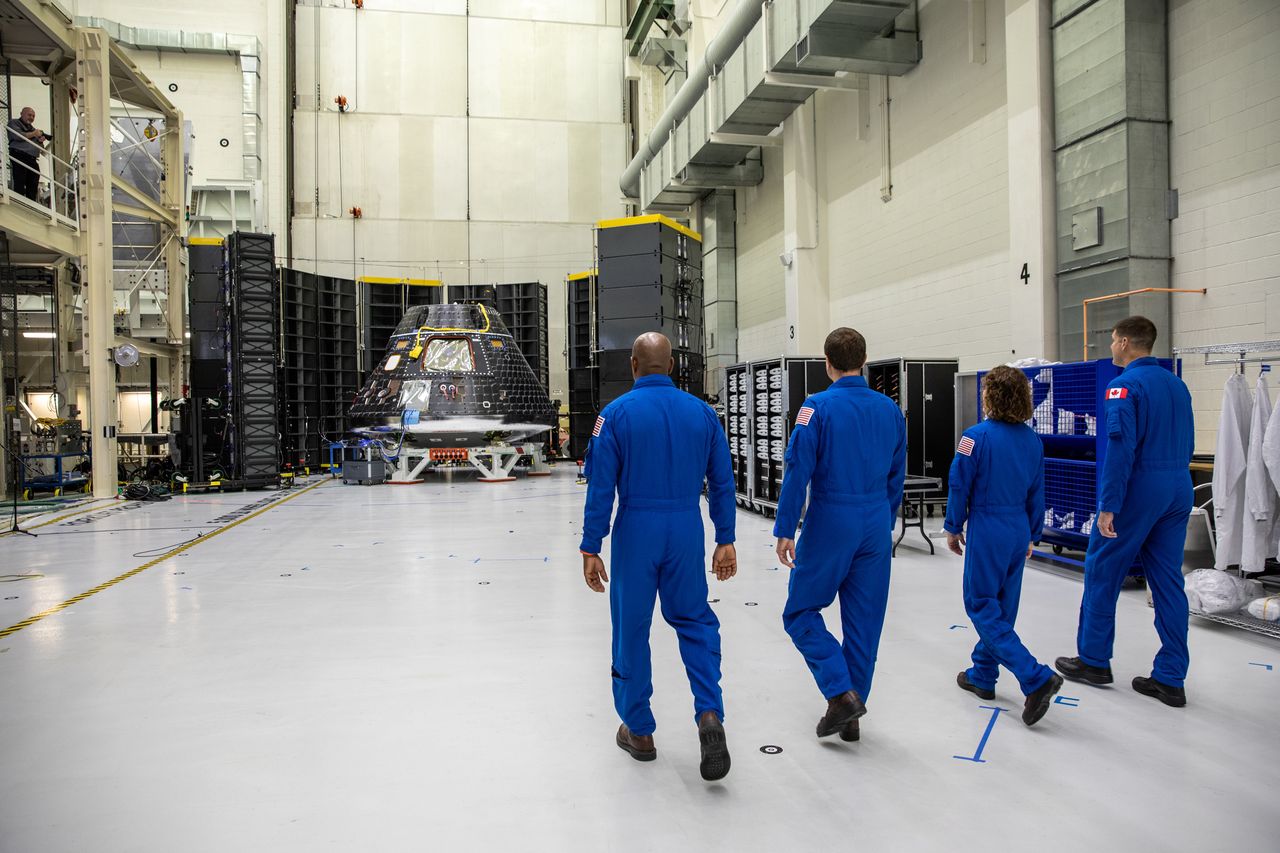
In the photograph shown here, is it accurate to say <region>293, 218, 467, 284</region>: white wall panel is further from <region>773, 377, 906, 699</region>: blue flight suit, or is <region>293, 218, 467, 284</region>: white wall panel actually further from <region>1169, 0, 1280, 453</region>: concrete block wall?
<region>773, 377, 906, 699</region>: blue flight suit

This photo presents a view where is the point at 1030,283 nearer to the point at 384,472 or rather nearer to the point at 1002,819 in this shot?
the point at 1002,819

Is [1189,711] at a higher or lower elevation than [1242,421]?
lower

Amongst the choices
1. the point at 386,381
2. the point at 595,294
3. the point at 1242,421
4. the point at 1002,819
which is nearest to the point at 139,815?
the point at 1002,819

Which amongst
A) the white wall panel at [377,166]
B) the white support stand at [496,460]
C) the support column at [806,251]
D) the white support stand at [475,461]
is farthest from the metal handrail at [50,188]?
the support column at [806,251]

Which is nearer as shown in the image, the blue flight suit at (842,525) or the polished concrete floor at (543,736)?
the polished concrete floor at (543,736)

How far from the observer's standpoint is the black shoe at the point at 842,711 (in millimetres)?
3256

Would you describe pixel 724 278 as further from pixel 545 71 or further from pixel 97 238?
pixel 97 238

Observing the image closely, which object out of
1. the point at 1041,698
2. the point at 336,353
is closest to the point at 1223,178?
the point at 1041,698

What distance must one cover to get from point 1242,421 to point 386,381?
45.4ft

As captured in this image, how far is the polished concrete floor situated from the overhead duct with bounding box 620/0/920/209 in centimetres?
856

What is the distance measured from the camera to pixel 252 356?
15.0 meters

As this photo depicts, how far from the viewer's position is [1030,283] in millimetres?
8875

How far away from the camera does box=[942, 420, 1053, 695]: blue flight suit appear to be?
3639mm

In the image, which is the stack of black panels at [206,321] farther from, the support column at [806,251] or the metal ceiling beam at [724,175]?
the support column at [806,251]
